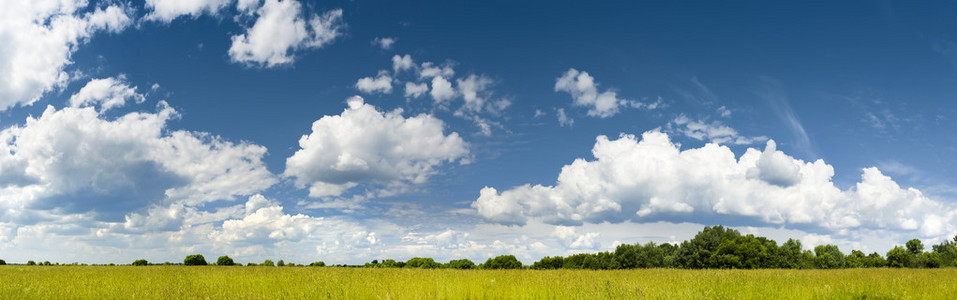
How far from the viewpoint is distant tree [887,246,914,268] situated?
6431 centimetres

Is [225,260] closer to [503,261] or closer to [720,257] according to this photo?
[503,261]

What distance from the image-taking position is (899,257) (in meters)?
64.9

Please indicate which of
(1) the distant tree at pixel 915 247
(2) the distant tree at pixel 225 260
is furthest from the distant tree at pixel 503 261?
(1) the distant tree at pixel 915 247

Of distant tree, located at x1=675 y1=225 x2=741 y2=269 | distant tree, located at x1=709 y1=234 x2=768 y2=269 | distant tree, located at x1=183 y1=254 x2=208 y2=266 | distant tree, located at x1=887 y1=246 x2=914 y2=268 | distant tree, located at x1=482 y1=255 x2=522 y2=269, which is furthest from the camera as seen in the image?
distant tree, located at x1=887 y1=246 x2=914 y2=268

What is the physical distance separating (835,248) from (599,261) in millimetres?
41105

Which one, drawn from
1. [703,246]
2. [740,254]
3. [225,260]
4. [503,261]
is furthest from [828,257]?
[225,260]

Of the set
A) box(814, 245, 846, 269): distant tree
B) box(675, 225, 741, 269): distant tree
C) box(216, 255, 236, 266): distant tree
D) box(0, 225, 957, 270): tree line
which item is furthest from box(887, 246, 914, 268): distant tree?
box(216, 255, 236, 266): distant tree

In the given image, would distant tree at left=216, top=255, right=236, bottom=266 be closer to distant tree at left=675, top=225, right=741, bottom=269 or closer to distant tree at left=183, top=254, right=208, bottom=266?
distant tree at left=183, top=254, right=208, bottom=266

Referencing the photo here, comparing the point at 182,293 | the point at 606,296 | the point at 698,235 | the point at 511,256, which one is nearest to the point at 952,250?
the point at 698,235

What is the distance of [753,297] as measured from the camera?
30.7 ft

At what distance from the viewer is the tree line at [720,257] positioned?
4447cm

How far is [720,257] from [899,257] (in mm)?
36458

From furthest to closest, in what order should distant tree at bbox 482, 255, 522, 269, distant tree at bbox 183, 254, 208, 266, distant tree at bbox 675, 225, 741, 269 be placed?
distant tree at bbox 675, 225, 741, 269 → distant tree at bbox 482, 255, 522, 269 → distant tree at bbox 183, 254, 208, 266

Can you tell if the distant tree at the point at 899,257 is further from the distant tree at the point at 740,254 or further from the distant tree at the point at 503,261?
the distant tree at the point at 503,261
